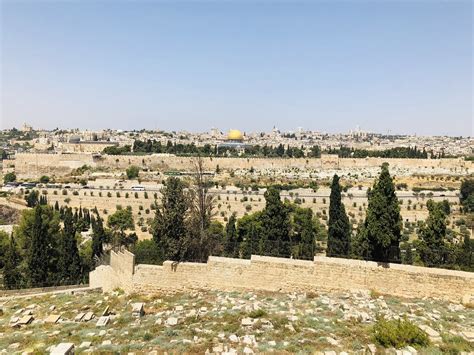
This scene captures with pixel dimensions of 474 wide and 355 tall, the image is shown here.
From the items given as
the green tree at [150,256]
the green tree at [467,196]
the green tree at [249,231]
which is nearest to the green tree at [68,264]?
the green tree at [150,256]

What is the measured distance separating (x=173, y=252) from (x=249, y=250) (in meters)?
5.30

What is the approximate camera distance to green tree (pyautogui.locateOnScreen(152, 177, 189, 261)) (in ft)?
39.3

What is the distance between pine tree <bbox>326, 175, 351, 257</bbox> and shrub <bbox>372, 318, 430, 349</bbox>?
Result: 32.3ft

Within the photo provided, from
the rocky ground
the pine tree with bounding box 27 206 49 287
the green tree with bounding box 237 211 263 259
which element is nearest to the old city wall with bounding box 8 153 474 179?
the green tree with bounding box 237 211 263 259

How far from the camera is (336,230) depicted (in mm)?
18141

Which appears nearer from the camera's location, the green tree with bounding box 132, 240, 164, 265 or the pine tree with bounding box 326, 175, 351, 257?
the green tree with bounding box 132, 240, 164, 265

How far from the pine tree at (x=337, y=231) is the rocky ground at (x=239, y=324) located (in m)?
8.09

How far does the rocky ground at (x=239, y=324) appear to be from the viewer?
6633 millimetres

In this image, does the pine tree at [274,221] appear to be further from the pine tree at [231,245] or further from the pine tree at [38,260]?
the pine tree at [38,260]

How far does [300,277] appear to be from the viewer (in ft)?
31.4

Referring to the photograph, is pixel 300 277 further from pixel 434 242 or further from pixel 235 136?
pixel 235 136

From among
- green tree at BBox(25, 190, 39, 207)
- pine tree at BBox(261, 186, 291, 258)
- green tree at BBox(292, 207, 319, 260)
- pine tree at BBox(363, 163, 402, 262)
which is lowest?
green tree at BBox(25, 190, 39, 207)

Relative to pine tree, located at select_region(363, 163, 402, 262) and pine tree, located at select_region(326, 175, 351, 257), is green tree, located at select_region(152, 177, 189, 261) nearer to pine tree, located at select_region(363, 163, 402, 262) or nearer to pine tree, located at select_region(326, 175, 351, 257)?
pine tree, located at select_region(363, 163, 402, 262)

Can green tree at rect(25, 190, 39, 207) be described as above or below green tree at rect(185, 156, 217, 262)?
below
